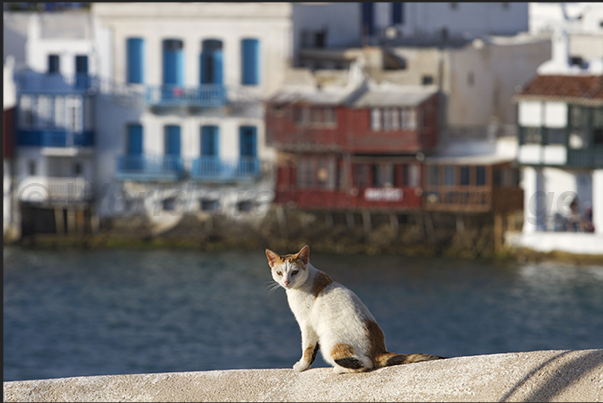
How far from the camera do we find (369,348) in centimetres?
967

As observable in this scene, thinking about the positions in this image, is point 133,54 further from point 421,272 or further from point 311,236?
point 421,272

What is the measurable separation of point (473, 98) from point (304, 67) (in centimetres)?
728

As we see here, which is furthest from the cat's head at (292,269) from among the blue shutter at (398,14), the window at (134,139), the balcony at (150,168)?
the blue shutter at (398,14)

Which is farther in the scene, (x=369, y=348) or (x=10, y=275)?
(x=10, y=275)

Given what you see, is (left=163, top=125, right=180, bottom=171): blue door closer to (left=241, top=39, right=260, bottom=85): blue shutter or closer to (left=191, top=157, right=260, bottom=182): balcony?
(left=191, top=157, right=260, bottom=182): balcony

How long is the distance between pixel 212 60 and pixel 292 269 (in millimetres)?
39247

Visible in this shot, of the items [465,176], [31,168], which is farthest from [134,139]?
[465,176]

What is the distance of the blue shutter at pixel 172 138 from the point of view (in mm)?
49250

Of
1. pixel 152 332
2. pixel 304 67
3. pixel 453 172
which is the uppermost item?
pixel 304 67

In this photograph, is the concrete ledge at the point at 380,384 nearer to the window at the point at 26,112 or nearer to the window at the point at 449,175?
the window at the point at 449,175

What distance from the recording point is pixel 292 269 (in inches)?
379

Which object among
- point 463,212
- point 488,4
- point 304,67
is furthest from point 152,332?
point 488,4

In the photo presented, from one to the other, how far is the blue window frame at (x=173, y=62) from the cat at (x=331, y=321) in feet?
129

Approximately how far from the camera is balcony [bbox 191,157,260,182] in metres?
47.6
